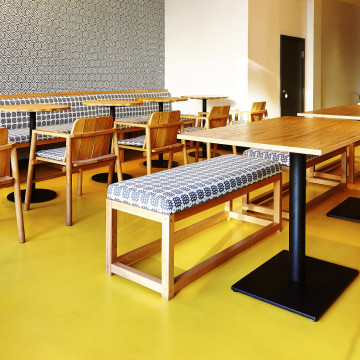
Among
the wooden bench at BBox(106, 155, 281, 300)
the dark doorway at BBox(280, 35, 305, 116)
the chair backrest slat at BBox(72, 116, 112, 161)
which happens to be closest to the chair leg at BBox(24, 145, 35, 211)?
the chair backrest slat at BBox(72, 116, 112, 161)

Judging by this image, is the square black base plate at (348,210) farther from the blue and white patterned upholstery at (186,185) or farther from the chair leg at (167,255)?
the chair leg at (167,255)

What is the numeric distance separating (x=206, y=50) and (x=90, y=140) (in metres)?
4.31

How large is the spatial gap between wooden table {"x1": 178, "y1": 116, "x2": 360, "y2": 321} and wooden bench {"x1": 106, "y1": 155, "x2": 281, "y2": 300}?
300mm

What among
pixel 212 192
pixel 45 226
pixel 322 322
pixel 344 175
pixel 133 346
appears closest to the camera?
pixel 133 346

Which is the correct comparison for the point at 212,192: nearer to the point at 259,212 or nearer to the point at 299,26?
the point at 259,212

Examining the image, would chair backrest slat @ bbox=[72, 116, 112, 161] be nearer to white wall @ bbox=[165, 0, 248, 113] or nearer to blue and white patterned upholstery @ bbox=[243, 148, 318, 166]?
blue and white patterned upholstery @ bbox=[243, 148, 318, 166]

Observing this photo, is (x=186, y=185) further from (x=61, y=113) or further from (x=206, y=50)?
(x=206, y=50)

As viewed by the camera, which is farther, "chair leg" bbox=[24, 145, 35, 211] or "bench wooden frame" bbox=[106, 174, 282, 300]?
"chair leg" bbox=[24, 145, 35, 211]

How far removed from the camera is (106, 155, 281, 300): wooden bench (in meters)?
2.34

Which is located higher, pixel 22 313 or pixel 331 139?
pixel 331 139

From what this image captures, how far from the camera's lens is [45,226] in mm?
3531

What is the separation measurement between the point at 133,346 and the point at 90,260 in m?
1.03

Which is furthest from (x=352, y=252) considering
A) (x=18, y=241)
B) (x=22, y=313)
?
(x=18, y=241)

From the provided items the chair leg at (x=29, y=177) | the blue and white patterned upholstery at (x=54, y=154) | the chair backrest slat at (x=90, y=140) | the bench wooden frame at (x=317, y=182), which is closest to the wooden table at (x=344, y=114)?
the bench wooden frame at (x=317, y=182)
